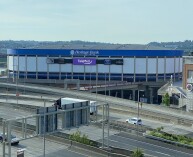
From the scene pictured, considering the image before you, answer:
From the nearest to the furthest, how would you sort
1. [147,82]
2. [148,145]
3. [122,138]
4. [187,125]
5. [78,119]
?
1. [78,119]
2. [148,145]
3. [122,138]
4. [187,125]
5. [147,82]

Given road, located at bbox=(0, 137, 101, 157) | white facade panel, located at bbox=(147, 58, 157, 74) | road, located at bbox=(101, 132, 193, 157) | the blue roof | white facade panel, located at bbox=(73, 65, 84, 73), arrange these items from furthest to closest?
white facade panel, located at bbox=(73, 65, 84, 73), the blue roof, white facade panel, located at bbox=(147, 58, 157, 74), road, located at bbox=(101, 132, 193, 157), road, located at bbox=(0, 137, 101, 157)

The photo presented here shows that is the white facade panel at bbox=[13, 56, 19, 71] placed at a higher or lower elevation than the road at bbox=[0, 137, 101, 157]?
higher

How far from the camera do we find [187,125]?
68.2 m

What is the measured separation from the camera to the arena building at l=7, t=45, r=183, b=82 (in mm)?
135125

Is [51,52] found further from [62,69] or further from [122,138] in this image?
[122,138]

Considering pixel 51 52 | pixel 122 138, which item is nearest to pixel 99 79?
pixel 51 52

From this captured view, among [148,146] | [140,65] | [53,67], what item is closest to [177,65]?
[140,65]

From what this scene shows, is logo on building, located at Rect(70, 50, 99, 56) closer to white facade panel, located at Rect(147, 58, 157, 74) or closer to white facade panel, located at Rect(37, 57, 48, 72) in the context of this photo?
white facade panel, located at Rect(37, 57, 48, 72)

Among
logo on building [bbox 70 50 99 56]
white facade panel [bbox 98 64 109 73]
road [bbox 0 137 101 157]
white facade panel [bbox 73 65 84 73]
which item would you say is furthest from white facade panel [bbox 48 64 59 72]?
road [bbox 0 137 101 157]

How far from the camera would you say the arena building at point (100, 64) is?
5320 inches

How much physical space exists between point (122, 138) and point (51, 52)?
88.9 meters

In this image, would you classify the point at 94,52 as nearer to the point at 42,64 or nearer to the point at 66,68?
the point at 66,68

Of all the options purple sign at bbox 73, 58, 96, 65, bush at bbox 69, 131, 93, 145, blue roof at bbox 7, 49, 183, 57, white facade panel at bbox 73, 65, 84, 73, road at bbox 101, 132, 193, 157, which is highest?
blue roof at bbox 7, 49, 183, 57

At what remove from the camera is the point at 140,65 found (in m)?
135
